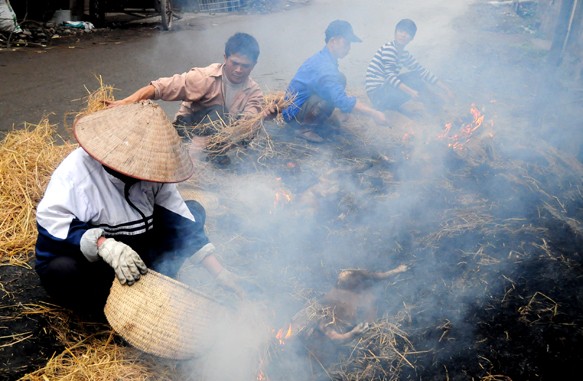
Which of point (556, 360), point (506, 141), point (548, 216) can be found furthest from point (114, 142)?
point (506, 141)

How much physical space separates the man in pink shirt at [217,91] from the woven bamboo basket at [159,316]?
2728 millimetres

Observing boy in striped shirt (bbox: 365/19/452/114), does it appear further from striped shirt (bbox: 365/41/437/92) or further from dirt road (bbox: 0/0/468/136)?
dirt road (bbox: 0/0/468/136)

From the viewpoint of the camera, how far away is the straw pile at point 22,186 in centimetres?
377

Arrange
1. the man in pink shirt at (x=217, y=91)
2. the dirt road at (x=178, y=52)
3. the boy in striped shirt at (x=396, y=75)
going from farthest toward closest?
the dirt road at (x=178, y=52)
the boy in striped shirt at (x=396, y=75)
the man in pink shirt at (x=217, y=91)

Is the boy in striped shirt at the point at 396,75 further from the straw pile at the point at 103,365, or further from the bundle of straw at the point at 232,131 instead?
the straw pile at the point at 103,365

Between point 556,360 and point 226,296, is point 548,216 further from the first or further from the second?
point 226,296

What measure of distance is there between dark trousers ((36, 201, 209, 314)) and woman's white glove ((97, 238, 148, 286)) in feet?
0.90

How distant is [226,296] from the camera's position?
3.27 meters

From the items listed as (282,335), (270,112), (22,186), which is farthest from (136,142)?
(270,112)

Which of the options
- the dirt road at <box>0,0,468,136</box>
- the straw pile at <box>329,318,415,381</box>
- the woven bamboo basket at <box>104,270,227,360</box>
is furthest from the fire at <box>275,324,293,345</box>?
the dirt road at <box>0,0,468,136</box>

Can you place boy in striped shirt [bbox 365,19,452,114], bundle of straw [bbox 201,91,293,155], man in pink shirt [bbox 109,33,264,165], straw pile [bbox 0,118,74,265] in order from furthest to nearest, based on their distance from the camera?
1. boy in striped shirt [bbox 365,19,452,114]
2. bundle of straw [bbox 201,91,293,155]
3. man in pink shirt [bbox 109,33,264,165]
4. straw pile [bbox 0,118,74,265]

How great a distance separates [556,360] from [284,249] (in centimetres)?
219

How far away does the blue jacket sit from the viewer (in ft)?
19.0

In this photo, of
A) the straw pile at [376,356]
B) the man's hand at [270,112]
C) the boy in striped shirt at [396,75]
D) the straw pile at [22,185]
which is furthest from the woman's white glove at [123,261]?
the boy in striped shirt at [396,75]
